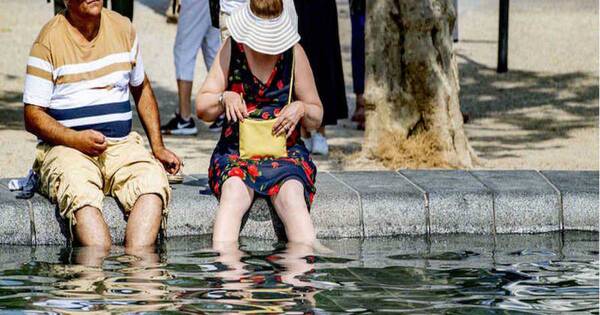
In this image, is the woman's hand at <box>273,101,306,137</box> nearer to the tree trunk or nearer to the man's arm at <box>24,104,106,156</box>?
the man's arm at <box>24,104,106,156</box>

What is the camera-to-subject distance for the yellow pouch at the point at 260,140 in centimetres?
663

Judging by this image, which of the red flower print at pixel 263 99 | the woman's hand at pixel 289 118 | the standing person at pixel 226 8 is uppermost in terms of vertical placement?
the standing person at pixel 226 8

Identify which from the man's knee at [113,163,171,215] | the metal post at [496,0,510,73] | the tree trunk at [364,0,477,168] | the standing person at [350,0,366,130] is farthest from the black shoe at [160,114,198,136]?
the metal post at [496,0,510,73]

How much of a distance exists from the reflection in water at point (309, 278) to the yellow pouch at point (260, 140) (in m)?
0.43

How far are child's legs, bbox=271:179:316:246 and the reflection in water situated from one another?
77mm

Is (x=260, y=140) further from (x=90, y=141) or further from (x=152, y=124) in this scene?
(x=90, y=141)

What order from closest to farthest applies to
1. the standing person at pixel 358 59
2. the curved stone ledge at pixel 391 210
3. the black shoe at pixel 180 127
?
the curved stone ledge at pixel 391 210
the black shoe at pixel 180 127
the standing person at pixel 358 59

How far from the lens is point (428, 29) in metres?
8.80

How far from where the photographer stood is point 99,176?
21.8ft

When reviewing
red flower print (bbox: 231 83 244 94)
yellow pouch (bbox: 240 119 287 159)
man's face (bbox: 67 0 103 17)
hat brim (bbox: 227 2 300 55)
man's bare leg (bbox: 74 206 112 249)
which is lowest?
man's bare leg (bbox: 74 206 112 249)

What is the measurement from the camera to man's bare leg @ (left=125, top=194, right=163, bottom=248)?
21.1ft

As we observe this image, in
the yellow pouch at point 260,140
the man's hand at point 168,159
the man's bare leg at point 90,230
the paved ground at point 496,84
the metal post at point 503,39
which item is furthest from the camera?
the metal post at point 503,39

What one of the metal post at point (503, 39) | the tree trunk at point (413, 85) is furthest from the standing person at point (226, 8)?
the metal post at point (503, 39)

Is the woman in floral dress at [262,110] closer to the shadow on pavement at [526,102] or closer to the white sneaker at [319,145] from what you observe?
the white sneaker at [319,145]
